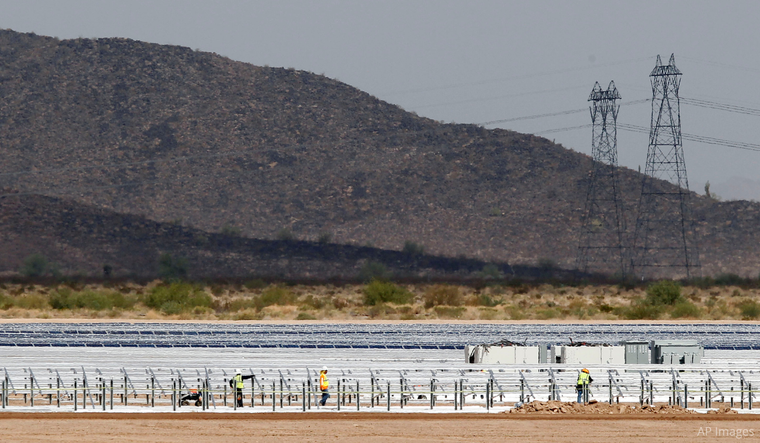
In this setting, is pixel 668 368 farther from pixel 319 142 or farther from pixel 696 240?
pixel 319 142

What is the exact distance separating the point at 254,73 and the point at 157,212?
4542 centimetres

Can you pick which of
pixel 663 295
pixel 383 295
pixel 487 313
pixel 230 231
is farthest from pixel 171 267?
pixel 663 295

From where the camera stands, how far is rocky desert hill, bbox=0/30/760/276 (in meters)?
150

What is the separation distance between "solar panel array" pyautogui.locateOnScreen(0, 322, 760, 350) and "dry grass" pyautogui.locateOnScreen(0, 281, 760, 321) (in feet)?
31.4

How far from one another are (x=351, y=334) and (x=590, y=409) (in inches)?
1119

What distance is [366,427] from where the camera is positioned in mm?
32188

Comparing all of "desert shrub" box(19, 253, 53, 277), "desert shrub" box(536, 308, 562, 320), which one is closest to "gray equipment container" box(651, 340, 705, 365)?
"desert shrub" box(536, 308, 562, 320)

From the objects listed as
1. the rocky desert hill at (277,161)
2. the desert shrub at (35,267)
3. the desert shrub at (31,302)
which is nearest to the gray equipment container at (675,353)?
the desert shrub at (31,302)

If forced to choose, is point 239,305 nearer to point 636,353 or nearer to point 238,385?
point 636,353

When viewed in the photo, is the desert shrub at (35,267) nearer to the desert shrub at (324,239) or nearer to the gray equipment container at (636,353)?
the desert shrub at (324,239)

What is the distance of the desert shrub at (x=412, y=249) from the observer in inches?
5505

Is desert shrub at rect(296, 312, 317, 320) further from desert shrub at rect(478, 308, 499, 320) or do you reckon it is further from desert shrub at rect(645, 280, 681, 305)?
desert shrub at rect(645, 280, 681, 305)

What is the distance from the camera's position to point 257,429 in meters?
31.7

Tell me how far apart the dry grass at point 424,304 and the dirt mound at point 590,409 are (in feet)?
144
